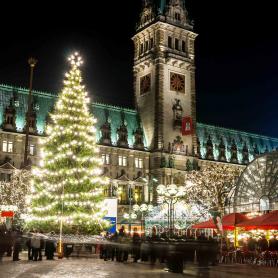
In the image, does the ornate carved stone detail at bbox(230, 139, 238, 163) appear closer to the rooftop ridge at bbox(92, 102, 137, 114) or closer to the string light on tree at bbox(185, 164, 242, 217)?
the rooftop ridge at bbox(92, 102, 137, 114)

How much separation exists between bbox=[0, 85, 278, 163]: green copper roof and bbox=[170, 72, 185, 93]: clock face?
8.89 m

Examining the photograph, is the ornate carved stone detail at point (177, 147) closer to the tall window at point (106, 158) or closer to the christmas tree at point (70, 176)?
the tall window at point (106, 158)

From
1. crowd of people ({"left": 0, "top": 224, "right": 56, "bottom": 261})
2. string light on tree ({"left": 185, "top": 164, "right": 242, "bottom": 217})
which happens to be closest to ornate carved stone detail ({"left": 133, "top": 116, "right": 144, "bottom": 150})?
string light on tree ({"left": 185, "top": 164, "right": 242, "bottom": 217})

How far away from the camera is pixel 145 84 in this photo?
292 ft

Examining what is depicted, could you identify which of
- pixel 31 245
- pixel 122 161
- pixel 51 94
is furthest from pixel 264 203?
pixel 51 94

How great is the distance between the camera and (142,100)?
295 feet

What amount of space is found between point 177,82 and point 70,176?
5602cm

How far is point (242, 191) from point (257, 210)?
3532 millimetres

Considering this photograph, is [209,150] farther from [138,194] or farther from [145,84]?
[138,194]

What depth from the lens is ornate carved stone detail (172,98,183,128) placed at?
8644 centimetres

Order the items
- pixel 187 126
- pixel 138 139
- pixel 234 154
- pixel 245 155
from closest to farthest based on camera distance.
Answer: pixel 187 126 < pixel 138 139 < pixel 234 154 < pixel 245 155

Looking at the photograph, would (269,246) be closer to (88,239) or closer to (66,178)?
(88,239)

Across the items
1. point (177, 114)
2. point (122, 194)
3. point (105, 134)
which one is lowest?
point (122, 194)

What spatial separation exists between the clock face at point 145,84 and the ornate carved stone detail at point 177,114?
580 cm
